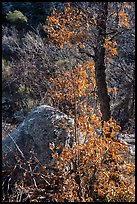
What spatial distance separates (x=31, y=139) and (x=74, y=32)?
2.44 meters

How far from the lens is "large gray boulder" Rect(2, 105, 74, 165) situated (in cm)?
640

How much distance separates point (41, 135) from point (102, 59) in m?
1.97

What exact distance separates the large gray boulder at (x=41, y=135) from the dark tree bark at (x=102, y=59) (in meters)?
0.79

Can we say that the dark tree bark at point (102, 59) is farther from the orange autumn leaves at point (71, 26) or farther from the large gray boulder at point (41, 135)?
the large gray boulder at point (41, 135)

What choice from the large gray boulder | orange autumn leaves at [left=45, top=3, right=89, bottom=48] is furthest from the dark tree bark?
the large gray boulder

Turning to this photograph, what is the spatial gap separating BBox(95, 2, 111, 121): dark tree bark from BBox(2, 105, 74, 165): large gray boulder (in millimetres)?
794

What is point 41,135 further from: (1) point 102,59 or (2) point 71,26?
(2) point 71,26

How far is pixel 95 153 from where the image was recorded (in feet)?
17.5

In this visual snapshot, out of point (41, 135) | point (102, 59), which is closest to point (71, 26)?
point (102, 59)

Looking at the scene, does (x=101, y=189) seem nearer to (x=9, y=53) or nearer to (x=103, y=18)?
(x=103, y=18)

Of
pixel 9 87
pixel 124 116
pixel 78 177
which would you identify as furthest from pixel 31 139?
pixel 9 87

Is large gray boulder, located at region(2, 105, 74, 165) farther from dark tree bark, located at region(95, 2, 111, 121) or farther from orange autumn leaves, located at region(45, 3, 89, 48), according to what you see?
orange autumn leaves, located at region(45, 3, 89, 48)

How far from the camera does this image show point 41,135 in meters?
6.56

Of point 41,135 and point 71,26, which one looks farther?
point 71,26
